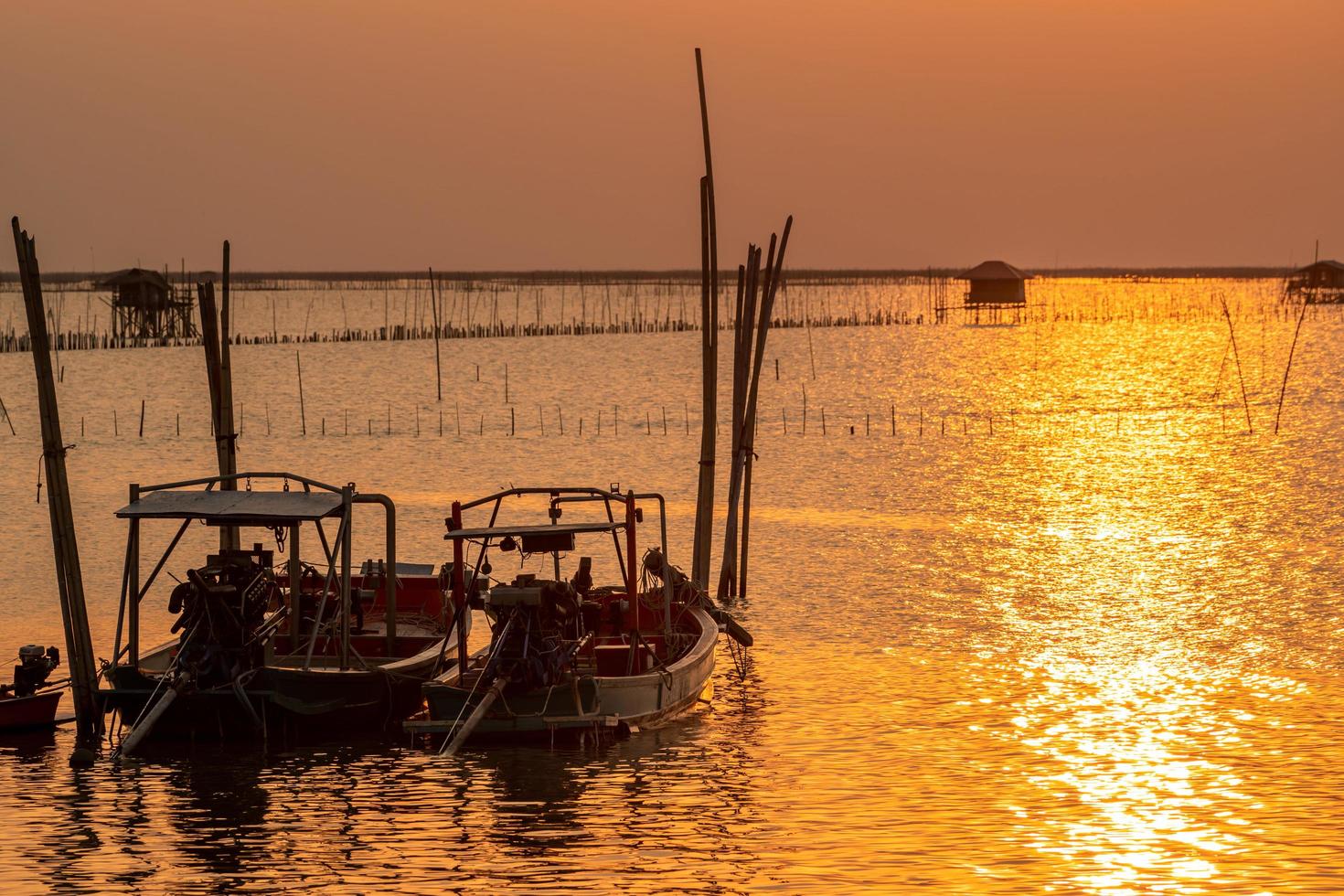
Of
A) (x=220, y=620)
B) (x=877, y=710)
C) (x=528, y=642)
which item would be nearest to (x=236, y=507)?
(x=220, y=620)

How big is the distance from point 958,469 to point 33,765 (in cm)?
2920

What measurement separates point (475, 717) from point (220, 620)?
2.68 m

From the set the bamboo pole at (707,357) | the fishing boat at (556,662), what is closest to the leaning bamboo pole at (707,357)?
the bamboo pole at (707,357)

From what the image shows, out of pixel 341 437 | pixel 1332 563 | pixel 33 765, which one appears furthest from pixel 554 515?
pixel 341 437

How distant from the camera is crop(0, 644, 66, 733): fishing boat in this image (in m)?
16.9

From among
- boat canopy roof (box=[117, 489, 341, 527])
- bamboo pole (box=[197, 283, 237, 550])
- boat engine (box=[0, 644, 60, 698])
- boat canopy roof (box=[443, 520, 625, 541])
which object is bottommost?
boat engine (box=[0, 644, 60, 698])

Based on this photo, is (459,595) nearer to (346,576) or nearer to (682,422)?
(346,576)

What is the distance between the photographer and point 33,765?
1625cm

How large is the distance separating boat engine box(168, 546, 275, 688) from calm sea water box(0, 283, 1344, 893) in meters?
0.88

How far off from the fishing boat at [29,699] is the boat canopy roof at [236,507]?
63.5 inches

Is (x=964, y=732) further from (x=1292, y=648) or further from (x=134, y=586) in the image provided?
(x=134, y=586)

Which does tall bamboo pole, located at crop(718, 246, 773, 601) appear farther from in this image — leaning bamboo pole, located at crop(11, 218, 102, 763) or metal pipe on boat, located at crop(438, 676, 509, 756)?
leaning bamboo pole, located at crop(11, 218, 102, 763)

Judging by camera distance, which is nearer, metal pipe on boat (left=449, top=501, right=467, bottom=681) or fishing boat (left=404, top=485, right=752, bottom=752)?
fishing boat (left=404, top=485, right=752, bottom=752)

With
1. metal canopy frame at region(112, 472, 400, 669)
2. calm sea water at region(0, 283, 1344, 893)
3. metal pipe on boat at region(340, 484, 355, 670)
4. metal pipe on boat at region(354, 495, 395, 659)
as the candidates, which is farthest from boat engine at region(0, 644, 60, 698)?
metal pipe on boat at region(354, 495, 395, 659)
